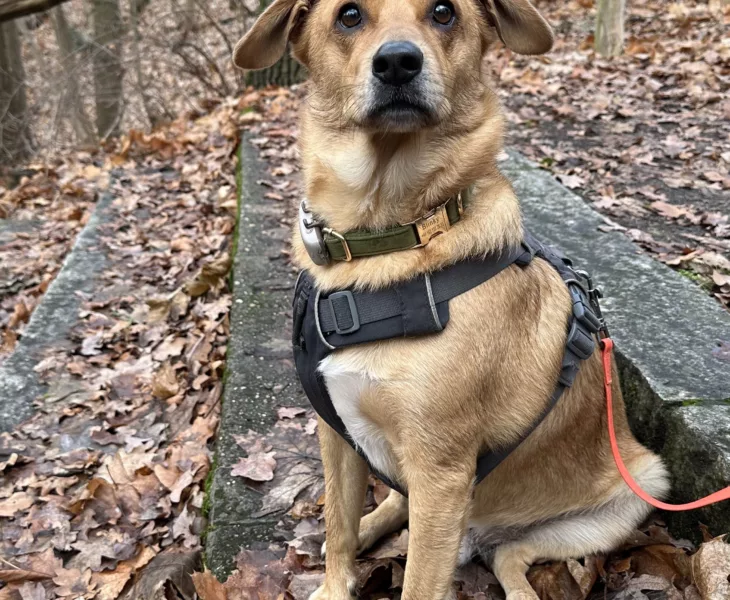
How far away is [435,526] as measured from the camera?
6.22ft

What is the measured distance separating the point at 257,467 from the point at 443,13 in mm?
1944

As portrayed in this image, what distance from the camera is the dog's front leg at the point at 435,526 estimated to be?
1879 millimetres

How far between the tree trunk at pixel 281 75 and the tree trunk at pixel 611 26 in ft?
13.8

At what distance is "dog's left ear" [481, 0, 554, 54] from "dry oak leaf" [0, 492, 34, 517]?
3.00m

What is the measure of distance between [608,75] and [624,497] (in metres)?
7.01

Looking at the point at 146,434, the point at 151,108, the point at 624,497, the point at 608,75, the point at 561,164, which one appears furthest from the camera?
the point at 151,108

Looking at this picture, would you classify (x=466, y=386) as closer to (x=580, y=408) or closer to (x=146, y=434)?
(x=580, y=408)

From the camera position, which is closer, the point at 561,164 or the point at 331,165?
the point at 331,165

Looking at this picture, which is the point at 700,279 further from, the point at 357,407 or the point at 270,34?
the point at 270,34

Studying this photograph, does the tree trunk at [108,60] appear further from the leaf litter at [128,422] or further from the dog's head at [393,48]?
the dog's head at [393,48]

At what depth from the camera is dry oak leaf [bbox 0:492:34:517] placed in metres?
3.07

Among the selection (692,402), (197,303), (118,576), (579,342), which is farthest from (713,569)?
(197,303)

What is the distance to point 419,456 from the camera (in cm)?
186

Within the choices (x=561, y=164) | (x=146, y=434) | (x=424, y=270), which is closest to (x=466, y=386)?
(x=424, y=270)
